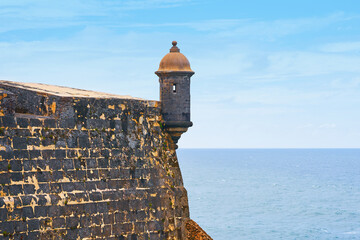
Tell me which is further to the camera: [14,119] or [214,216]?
[214,216]

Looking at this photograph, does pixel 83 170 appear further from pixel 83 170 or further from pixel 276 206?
pixel 276 206

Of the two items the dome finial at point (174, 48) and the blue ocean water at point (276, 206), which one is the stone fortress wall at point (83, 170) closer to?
the dome finial at point (174, 48)

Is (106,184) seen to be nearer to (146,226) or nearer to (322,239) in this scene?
(146,226)

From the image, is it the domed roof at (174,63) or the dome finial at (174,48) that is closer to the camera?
the domed roof at (174,63)

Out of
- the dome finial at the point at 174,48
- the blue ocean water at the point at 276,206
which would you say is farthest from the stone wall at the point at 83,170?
the blue ocean water at the point at 276,206

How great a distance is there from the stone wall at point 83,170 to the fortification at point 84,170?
3cm

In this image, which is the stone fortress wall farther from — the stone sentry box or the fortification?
the stone sentry box

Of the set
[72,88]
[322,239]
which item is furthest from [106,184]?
[322,239]

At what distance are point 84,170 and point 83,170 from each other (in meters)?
0.03

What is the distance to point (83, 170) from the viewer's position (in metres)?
18.2

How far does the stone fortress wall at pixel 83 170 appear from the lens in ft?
56.0

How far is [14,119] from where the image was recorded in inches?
682

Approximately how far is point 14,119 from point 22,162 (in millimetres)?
1223

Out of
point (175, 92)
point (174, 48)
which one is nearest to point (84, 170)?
point (175, 92)
